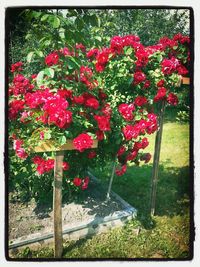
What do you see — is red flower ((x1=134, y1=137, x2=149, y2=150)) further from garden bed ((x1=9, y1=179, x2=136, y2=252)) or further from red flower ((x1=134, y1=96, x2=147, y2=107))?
garden bed ((x1=9, y1=179, x2=136, y2=252))

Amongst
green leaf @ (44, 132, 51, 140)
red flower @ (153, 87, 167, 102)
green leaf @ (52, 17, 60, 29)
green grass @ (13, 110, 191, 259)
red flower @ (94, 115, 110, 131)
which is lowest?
green grass @ (13, 110, 191, 259)

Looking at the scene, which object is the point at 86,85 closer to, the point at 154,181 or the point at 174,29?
the point at 174,29

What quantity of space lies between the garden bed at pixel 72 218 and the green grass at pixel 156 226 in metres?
0.08

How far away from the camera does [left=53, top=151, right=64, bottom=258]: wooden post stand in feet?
7.56

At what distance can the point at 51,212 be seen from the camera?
2.97 meters

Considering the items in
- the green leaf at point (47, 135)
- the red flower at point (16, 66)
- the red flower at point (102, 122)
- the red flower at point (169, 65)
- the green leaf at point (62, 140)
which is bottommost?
the green leaf at point (62, 140)

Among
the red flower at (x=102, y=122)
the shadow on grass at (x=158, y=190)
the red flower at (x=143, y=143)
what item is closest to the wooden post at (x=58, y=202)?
the red flower at (x=102, y=122)

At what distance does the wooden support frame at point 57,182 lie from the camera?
214 centimetres

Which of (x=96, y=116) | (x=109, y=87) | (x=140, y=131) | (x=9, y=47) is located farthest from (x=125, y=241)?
(x=9, y=47)

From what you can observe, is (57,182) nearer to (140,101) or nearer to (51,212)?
(51,212)

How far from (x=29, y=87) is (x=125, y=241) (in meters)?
1.56

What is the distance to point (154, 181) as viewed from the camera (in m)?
3.04

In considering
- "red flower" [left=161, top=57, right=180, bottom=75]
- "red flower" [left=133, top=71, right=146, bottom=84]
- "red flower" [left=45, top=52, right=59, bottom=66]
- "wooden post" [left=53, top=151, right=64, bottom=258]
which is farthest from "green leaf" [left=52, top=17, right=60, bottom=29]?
"red flower" [left=161, top=57, right=180, bottom=75]

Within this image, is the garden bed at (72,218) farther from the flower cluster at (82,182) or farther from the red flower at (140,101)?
the red flower at (140,101)
